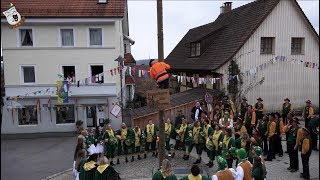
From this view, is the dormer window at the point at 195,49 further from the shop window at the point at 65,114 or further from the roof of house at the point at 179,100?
the shop window at the point at 65,114

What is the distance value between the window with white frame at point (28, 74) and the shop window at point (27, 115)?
5.87ft

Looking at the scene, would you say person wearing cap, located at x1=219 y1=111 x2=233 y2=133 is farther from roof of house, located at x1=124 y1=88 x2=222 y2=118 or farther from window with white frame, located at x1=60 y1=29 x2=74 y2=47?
window with white frame, located at x1=60 y1=29 x2=74 y2=47

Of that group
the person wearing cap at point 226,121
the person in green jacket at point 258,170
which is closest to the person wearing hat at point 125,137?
the person wearing cap at point 226,121

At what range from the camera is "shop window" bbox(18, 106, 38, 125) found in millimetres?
21141

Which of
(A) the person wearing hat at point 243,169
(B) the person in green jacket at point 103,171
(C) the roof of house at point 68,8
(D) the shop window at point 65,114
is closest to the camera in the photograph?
(A) the person wearing hat at point 243,169

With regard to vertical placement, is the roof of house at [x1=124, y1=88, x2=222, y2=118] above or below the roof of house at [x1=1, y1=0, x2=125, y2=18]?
below

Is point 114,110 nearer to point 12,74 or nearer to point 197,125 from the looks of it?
point 197,125

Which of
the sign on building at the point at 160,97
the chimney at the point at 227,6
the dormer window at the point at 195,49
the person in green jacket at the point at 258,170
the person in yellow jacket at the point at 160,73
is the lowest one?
the person in green jacket at the point at 258,170

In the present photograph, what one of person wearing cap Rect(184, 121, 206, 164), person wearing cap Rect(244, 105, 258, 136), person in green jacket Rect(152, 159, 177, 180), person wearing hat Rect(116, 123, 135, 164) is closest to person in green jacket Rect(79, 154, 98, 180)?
person in green jacket Rect(152, 159, 177, 180)

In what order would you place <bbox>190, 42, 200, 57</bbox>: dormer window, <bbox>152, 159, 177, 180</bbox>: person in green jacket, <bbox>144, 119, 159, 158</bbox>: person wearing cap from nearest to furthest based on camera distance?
<bbox>152, 159, 177, 180</bbox>: person in green jacket
<bbox>144, 119, 159, 158</bbox>: person wearing cap
<bbox>190, 42, 200, 57</bbox>: dormer window

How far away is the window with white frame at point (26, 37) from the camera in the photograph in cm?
2075

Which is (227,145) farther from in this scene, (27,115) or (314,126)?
(27,115)

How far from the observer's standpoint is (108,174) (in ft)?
25.9

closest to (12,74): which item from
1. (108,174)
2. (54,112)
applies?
(54,112)
